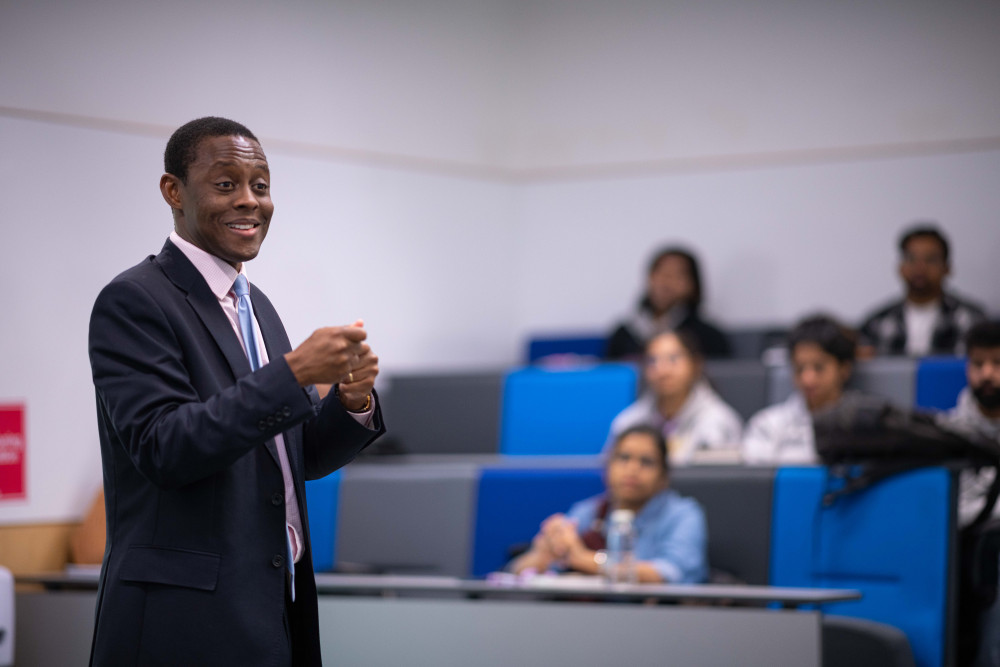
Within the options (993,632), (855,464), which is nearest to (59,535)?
(855,464)

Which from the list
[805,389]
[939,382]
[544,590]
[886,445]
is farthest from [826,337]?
[544,590]

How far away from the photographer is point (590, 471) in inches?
134

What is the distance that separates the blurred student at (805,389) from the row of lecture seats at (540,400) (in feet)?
0.80

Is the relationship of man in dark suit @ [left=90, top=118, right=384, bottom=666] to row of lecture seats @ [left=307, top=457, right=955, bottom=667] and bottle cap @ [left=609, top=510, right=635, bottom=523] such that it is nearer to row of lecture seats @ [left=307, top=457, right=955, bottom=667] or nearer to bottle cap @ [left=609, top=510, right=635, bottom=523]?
bottle cap @ [left=609, top=510, right=635, bottom=523]

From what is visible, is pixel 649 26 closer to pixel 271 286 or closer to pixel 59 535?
pixel 59 535

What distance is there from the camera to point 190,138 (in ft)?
4.14

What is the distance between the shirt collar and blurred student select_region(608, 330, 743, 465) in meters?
2.38

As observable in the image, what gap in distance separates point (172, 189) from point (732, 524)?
2144 millimetres

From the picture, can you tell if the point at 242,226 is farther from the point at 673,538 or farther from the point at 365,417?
the point at 673,538

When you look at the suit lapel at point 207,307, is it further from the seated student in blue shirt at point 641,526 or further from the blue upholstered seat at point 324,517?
the blue upholstered seat at point 324,517

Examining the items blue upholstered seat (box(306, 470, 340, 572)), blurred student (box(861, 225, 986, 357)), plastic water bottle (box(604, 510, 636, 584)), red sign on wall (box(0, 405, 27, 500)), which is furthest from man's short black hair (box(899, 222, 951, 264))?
red sign on wall (box(0, 405, 27, 500))

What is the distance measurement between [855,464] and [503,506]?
104 centimetres

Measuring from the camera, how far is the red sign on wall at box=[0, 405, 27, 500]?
2053 mm

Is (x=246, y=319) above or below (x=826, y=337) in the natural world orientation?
below
